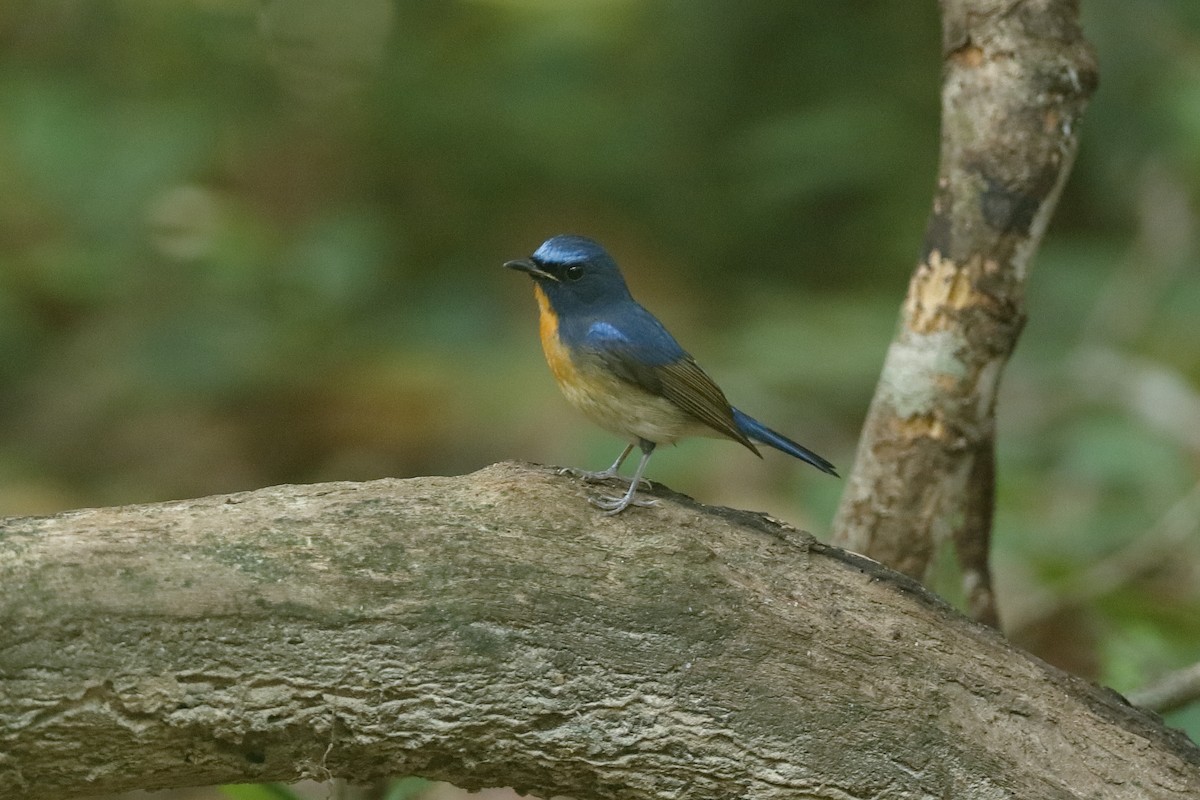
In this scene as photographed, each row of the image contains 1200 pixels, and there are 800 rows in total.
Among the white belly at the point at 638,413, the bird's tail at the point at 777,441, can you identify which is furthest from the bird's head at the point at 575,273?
the bird's tail at the point at 777,441

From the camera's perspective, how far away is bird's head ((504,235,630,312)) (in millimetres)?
4270

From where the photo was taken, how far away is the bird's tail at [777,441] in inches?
163

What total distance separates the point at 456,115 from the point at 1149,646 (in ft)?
20.2

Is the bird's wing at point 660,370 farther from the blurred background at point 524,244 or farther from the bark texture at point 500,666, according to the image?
the blurred background at point 524,244

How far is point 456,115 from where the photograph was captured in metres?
9.20

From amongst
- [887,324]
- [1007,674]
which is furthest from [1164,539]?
[1007,674]

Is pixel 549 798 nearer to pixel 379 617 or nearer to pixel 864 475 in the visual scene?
pixel 379 617

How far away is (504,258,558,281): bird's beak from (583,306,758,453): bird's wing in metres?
0.24

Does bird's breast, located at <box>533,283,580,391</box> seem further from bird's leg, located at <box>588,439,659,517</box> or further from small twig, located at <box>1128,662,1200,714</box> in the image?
small twig, located at <box>1128,662,1200,714</box>

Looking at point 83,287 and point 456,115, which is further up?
point 456,115

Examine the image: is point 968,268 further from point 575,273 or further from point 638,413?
point 575,273

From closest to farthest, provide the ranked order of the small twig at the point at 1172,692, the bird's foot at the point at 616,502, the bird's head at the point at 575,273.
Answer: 1. the bird's foot at the point at 616,502
2. the small twig at the point at 1172,692
3. the bird's head at the point at 575,273

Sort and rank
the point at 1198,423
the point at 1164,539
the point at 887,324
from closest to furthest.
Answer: the point at 1164,539
the point at 1198,423
the point at 887,324

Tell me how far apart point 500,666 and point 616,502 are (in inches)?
21.9
